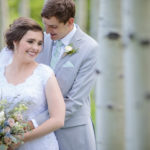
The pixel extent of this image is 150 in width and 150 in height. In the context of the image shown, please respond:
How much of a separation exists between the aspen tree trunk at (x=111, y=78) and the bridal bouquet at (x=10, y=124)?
1404 millimetres

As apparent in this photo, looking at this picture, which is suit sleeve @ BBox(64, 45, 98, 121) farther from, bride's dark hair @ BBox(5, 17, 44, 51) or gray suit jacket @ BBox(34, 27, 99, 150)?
bride's dark hair @ BBox(5, 17, 44, 51)

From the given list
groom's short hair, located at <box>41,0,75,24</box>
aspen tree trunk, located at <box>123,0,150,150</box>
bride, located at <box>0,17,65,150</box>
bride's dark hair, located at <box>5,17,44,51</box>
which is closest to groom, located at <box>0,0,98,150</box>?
groom's short hair, located at <box>41,0,75,24</box>

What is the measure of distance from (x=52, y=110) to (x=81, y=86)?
382mm

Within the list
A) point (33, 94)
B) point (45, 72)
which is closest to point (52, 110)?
point (33, 94)

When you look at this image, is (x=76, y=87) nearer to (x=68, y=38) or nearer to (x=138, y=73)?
(x=68, y=38)

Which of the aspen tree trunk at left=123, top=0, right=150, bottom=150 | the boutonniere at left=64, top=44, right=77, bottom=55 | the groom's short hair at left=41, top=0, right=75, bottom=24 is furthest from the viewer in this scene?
the boutonniere at left=64, top=44, right=77, bottom=55

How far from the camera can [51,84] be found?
3.63 m

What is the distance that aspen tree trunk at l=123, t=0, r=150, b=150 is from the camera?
115 inches

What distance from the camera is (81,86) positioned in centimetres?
388

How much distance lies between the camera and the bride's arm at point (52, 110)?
3604mm

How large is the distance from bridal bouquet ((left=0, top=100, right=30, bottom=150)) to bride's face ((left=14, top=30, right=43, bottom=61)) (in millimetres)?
426

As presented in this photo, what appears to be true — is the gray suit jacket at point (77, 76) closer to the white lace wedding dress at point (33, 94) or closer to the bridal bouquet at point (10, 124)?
→ the white lace wedding dress at point (33, 94)

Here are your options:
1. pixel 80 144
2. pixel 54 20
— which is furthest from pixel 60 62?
pixel 80 144

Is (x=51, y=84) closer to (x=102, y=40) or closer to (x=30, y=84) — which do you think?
(x=30, y=84)
